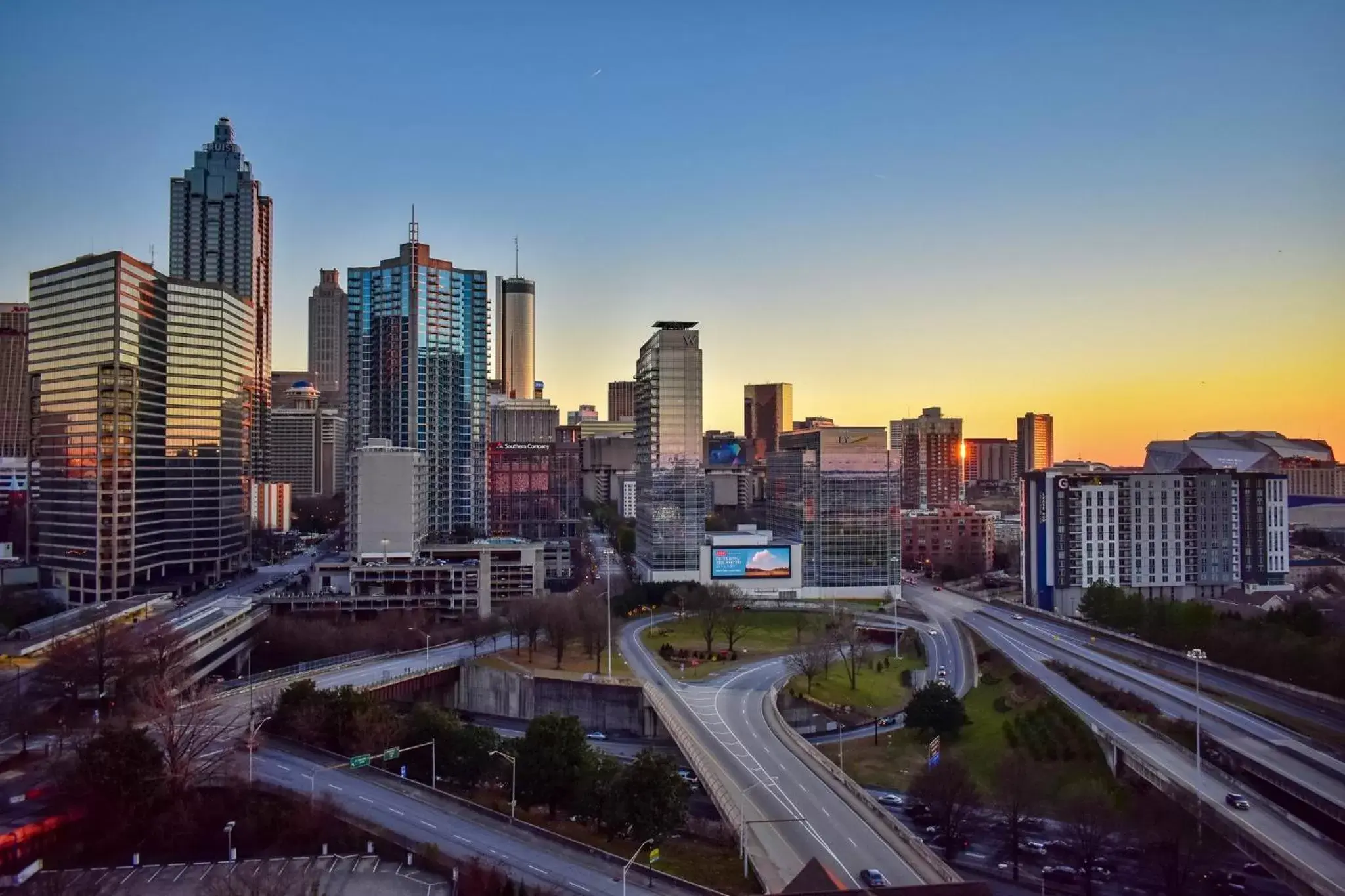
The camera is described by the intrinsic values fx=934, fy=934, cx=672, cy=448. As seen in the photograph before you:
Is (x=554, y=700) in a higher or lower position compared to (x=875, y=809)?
lower

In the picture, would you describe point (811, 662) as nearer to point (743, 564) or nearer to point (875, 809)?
point (875, 809)

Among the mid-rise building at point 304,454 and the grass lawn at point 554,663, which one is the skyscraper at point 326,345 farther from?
the grass lawn at point 554,663

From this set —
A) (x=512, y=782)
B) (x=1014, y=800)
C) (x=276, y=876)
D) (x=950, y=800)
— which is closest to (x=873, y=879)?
(x=950, y=800)

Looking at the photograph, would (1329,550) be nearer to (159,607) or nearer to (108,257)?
(159,607)

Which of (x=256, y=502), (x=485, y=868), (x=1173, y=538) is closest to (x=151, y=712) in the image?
(x=485, y=868)

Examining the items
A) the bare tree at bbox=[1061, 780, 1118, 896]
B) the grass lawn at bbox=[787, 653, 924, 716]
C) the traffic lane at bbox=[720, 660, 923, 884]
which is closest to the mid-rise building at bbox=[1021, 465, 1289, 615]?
the grass lawn at bbox=[787, 653, 924, 716]

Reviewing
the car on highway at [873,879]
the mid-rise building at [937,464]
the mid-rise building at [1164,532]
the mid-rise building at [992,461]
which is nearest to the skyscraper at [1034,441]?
the mid-rise building at [992,461]

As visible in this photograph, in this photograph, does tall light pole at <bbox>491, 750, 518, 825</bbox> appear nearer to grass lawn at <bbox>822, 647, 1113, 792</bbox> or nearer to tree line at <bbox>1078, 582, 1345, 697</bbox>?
grass lawn at <bbox>822, 647, 1113, 792</bbox>
